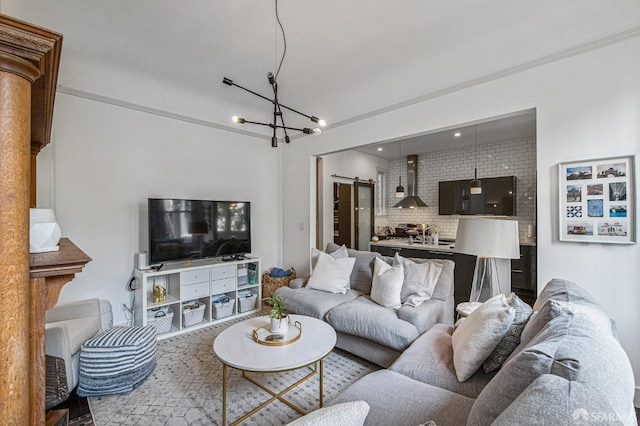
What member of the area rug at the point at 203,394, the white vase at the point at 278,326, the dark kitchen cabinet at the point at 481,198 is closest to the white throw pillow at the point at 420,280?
the area rug at the point at 203,394

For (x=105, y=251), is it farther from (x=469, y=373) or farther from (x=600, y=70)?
(x=600, y=70)

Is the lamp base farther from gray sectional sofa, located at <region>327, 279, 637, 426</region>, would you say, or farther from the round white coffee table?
Result: the round white coffee table

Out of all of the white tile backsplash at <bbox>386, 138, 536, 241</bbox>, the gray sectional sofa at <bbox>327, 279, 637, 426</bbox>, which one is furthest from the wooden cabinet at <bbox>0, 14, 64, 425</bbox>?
the white tile backsplash at <bbox>386, 138, 536, 241</bbox>

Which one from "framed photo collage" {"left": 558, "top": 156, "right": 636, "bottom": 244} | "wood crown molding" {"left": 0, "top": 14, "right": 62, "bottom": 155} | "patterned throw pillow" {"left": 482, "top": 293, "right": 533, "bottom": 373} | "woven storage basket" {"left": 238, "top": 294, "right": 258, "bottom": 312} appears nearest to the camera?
"wood crown molding" {"left": 0, "top": 14, "right": 62, "bottom": 155}

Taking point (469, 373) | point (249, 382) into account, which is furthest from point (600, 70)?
point (249, 382)

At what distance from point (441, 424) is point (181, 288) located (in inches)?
Result: 124

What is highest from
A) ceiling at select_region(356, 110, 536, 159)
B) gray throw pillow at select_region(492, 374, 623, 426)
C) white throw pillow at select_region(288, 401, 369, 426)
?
ceiling at select_region(356, 110, 536, 159)

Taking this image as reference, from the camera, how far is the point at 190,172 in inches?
159

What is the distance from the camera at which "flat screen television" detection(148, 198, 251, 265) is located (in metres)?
3.43

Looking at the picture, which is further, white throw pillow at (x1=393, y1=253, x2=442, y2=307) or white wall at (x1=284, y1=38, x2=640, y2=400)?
white throw pillow at (x1=393, y1=253, x2=442, y2=307)

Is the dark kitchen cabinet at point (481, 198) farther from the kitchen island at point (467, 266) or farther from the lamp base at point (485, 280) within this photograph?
the lamp base at point (485, 280)

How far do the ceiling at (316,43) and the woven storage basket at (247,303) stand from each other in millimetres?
2660

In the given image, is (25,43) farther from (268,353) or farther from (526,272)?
(526,272)

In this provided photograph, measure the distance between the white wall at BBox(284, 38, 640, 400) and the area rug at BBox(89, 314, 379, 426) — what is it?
1934 millimetres
